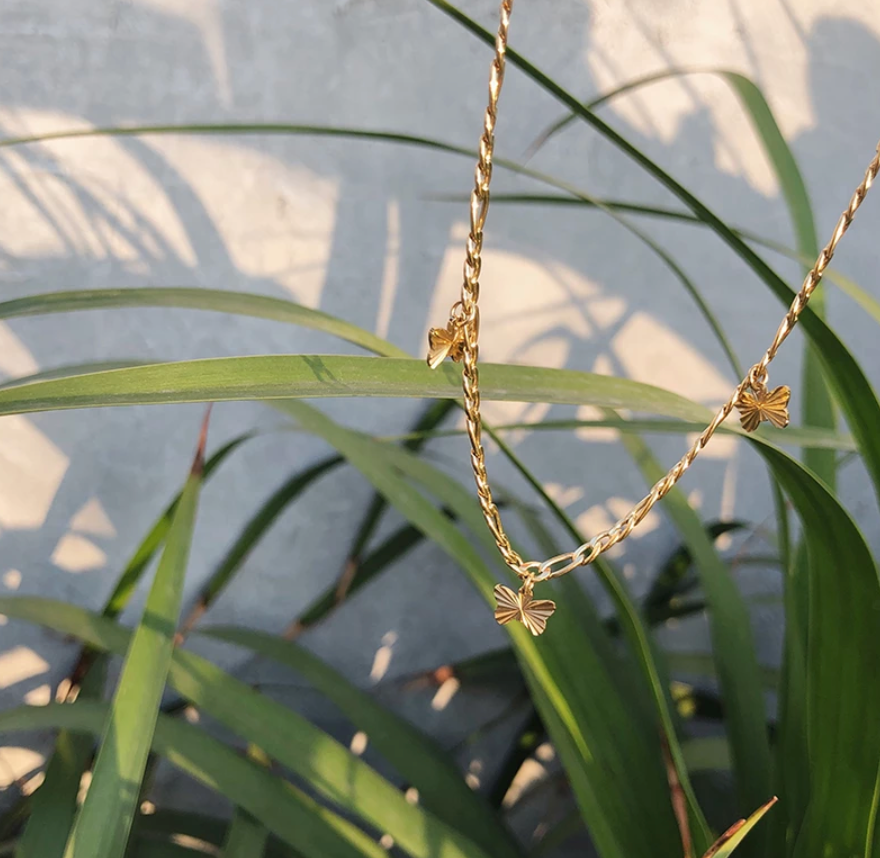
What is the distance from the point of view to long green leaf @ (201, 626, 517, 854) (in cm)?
41

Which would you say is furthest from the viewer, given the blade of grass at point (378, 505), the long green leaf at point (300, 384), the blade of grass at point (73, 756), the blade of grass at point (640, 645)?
the blade of grass at point (378, 505)

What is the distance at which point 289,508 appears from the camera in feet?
1.73

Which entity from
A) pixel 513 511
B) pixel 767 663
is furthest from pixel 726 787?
pixel 513 511

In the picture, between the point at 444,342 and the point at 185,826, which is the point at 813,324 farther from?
the point at 185,826

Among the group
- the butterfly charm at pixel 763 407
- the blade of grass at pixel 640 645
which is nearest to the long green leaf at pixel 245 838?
the blade of grass at pixel 640 645

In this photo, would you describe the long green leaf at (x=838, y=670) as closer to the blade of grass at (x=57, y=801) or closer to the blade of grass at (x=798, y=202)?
the blade of grass at (x=798, y=202)

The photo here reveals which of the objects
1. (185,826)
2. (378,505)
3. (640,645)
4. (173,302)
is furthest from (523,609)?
(185,826)

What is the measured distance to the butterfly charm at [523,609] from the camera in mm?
231

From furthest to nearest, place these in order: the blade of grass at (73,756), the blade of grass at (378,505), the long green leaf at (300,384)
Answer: the blade of grass at (378,505)
the blade of grass at (73,756)
the long green leaf at (300,384)

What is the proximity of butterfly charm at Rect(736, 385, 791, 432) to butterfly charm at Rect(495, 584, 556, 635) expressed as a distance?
87 mm

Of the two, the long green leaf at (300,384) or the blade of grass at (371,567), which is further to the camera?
the blade of grass at (371,567)

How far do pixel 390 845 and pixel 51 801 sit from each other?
1.01ft

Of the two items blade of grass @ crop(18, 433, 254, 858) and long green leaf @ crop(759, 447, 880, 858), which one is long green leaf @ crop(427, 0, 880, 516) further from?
blade of grass @ crop(18, 433, 254, 858)

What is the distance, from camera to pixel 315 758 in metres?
0.32
